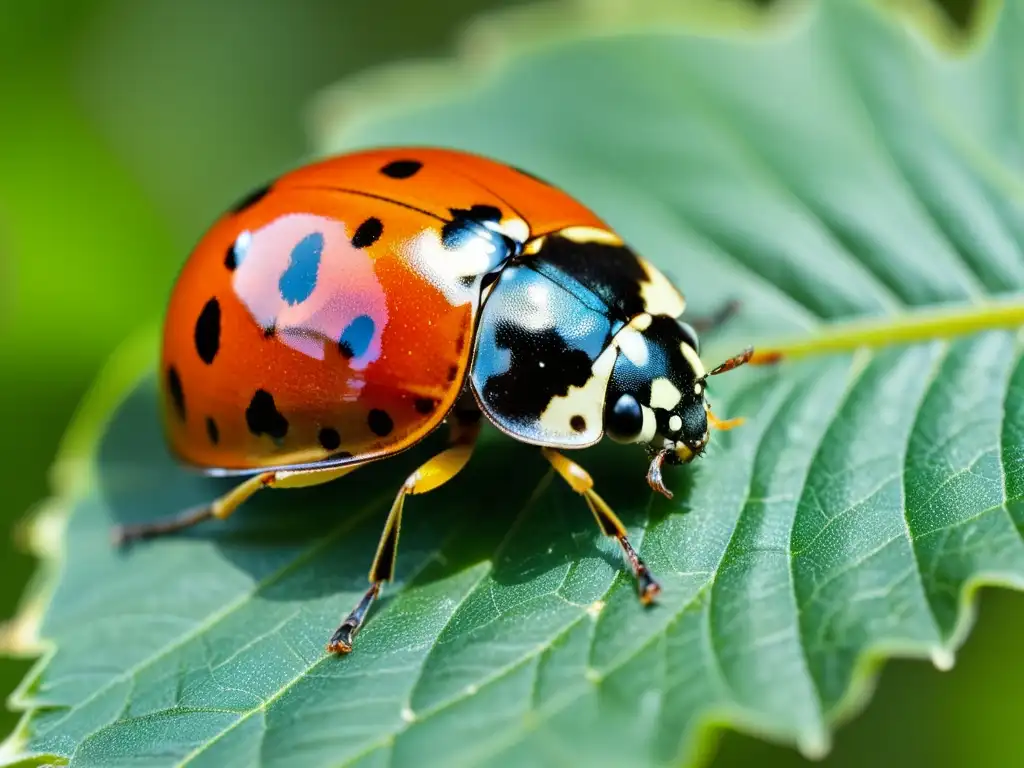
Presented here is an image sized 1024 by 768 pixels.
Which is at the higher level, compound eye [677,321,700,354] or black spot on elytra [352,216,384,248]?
black spot on elytra [352,216,384,248]

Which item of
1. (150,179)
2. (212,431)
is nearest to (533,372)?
(212,431)

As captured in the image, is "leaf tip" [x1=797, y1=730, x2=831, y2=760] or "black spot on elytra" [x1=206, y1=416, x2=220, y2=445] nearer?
"leaf tip" [x1=797, y1=730, x2=831, y2=760]

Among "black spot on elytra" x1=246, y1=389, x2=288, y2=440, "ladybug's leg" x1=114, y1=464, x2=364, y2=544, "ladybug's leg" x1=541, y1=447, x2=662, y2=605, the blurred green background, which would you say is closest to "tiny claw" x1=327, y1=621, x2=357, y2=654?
"ladybug's leg" x1=114, y1=464, x2=364, y2=544

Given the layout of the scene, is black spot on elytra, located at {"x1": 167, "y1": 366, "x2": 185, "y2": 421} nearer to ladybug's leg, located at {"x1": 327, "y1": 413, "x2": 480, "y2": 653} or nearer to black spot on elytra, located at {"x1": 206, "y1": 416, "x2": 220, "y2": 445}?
black spot on elytra, located at {"x1": 206, "y1": 416, "x2": 220, "y2": 445}

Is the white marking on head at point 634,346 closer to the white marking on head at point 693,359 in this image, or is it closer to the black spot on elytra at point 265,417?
the white marking on head at point 693,359

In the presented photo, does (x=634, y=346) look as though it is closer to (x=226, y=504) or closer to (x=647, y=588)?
(x=647, y=588)

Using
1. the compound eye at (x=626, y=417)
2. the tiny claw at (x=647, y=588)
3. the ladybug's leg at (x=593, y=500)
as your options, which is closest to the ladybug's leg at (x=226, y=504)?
the ladybug's leg at (x=593, y=500)
